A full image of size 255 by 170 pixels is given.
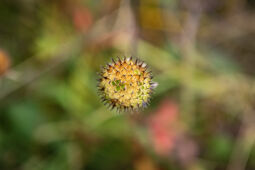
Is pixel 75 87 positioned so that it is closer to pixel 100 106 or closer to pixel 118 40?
pixel 100 106

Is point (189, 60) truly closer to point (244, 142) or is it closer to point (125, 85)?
point (244, 142)

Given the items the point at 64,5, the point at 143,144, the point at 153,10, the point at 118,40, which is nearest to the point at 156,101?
the point at 143,144

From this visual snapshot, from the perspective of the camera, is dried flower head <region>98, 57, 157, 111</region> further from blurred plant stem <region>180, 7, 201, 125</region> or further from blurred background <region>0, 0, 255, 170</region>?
blurred plant stem <region>180, 7, 201, 125</region>

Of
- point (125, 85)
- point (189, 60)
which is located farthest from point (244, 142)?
point (125, 85)

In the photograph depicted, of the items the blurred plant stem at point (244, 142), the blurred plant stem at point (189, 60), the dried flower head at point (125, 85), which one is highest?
the blurred plant stem at point (189, 60)

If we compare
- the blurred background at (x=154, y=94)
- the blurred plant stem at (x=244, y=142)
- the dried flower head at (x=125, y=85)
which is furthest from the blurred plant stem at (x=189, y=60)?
the dried flower head at (x=125, y=85)

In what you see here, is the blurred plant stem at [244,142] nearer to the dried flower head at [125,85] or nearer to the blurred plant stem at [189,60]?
the blurred plant stem at [189,60]
